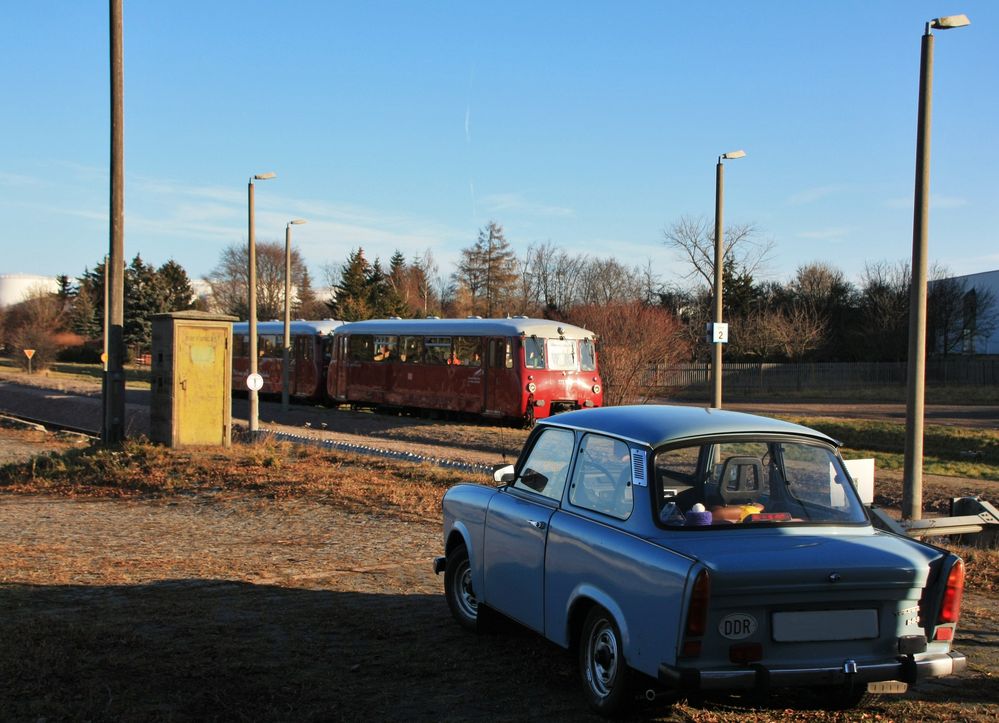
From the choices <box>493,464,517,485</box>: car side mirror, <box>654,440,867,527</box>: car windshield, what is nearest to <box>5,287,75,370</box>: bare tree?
<box>493,464,517,485</box>: car side mirror

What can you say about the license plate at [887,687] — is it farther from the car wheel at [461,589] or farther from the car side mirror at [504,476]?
the car wheel at [461,589]

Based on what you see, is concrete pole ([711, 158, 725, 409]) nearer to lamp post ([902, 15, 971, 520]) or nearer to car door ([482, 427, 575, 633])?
lamp post ([902, 15, 971, 520])

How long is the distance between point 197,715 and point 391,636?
1.84 metres

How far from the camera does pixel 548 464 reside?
20.6 feet

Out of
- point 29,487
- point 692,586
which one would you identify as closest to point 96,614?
point 692,586

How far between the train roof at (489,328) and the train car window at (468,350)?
0.58 feet

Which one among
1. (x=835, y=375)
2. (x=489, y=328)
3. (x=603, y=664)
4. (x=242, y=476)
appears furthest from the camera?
(x=835, y=375)

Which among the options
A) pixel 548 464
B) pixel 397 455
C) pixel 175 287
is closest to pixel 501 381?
pixel 397 455

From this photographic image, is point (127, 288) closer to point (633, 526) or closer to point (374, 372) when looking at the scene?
point (374, 372)

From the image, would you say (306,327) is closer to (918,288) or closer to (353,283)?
(918,288)

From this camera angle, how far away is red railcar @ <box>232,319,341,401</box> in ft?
126

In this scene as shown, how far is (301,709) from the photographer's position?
17.3 feet

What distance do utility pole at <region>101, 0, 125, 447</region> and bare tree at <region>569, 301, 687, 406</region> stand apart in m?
15.1

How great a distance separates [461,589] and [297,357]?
33402 millimetres
